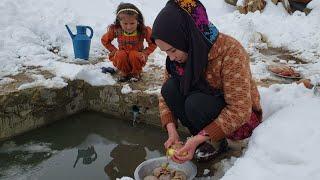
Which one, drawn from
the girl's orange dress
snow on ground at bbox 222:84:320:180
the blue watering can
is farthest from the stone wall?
snow on ground at bbox 222:84:320:180

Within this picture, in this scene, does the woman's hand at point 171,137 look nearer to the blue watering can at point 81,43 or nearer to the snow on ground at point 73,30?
the snow on ground at point 73,30

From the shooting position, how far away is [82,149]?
12.3 ft

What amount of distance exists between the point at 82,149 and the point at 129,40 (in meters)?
1.47

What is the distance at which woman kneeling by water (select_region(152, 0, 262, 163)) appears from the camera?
223 centimetres

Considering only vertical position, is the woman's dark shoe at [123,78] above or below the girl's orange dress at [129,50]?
below

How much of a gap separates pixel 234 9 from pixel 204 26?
21.3 feet

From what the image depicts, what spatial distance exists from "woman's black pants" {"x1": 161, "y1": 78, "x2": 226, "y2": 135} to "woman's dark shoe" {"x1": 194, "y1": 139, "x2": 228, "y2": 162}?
0.47ft

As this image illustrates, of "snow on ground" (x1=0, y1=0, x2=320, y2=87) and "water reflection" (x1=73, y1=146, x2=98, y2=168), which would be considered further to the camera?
"snow on ground" (x1=0, y1=0, x2=320, y2=87)

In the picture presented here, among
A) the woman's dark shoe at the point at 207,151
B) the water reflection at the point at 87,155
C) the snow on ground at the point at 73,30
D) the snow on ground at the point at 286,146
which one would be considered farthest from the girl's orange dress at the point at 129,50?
the snow on ground at the point at 286,146

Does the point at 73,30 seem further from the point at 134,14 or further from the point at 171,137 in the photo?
the point at 171,137

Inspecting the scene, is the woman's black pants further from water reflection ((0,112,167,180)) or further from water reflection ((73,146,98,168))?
water reflection ((73,146,98,168))

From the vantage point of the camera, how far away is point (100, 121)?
14.2ft

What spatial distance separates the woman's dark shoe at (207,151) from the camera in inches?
112

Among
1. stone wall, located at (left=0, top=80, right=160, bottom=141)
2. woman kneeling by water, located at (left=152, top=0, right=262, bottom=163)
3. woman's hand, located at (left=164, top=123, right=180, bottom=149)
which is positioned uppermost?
woman kneeling by water, located at (left=152, top=0, right=262, bottom=163)
